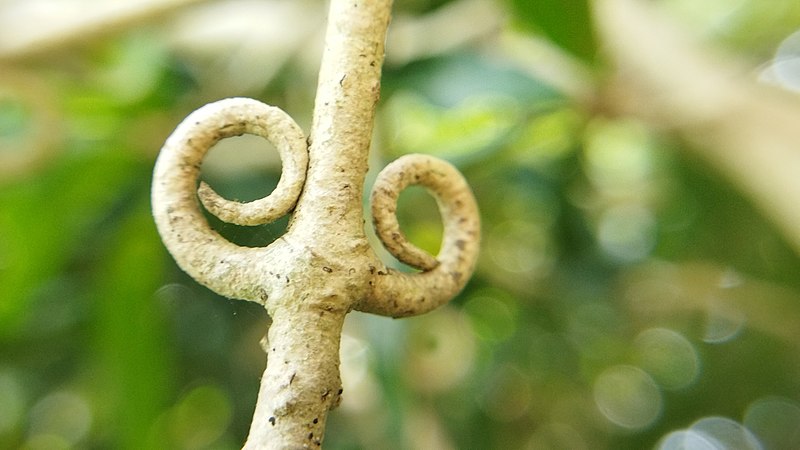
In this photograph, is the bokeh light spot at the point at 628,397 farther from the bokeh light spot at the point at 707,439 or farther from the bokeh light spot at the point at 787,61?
the bokeh light spot at the point at 787,61

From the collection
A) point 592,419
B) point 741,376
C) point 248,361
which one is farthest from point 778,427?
point 248,361

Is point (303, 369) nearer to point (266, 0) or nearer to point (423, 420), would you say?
point (423, 420)

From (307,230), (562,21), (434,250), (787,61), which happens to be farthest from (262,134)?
(787,61)

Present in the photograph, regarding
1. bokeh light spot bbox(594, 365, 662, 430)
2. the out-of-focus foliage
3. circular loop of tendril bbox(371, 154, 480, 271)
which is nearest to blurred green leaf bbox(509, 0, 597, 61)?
the out-of-focus foliage

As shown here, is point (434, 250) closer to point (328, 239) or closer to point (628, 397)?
point (328, 239)

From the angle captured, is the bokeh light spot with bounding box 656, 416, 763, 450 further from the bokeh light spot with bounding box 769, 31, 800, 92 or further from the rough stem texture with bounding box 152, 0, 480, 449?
the rough stem texture with bounding box 152, 0, 480, 449
